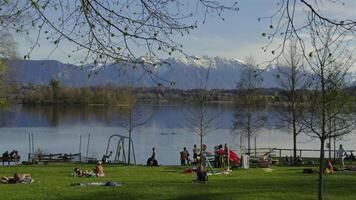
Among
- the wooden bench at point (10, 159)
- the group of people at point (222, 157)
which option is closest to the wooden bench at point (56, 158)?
the wooden bench at point (10, 159)

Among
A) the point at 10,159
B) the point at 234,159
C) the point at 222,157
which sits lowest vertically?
the point at 10,159

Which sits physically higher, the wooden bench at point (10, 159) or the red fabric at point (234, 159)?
the red fabric at point (234, 159)

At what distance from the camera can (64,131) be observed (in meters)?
74.7

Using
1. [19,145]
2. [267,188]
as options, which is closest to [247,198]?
[267,188]

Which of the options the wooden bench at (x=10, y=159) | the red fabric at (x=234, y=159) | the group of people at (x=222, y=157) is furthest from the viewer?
the wooden bench at (x=10, y=159)

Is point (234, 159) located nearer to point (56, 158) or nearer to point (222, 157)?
point (222, 157)

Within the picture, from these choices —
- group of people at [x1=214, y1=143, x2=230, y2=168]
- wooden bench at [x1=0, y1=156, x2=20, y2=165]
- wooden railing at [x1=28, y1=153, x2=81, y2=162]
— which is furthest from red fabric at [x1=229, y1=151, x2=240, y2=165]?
wooden bench at [x1=0, y1=156, x2=20, y2=165]

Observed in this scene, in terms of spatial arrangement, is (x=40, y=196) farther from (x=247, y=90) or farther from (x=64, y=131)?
(x=64, y=131)

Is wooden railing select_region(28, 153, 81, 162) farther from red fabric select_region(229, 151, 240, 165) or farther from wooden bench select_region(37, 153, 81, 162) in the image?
red fabric select_region(229, 151, 240, 165)

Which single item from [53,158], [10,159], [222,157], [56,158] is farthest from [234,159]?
[10,159]

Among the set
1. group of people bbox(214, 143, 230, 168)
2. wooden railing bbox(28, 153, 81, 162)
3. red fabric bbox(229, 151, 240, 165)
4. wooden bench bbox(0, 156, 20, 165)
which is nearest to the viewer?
group of people bbox(214, 143, 230, 168)

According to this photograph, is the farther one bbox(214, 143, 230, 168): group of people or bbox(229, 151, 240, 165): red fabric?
bbox(229, 151, 240, 165): red fabric

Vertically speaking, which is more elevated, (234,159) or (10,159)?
(234,159)

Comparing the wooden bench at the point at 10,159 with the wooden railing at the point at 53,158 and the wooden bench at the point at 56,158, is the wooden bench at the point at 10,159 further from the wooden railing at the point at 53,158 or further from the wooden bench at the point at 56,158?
the wooden bench at the point at 56,158
